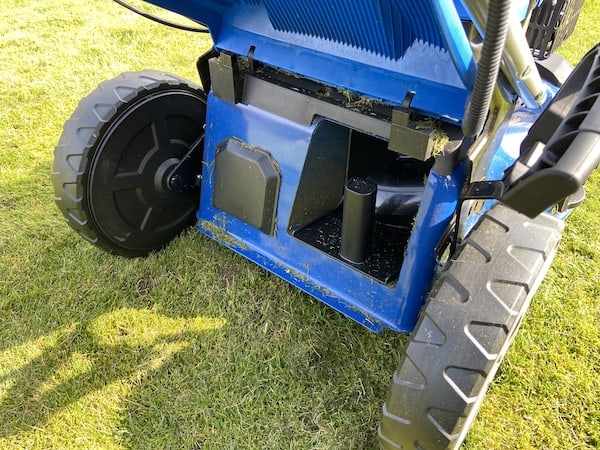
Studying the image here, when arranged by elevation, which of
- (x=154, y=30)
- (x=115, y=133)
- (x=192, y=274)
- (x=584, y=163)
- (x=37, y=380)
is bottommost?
(x=37, y=380)

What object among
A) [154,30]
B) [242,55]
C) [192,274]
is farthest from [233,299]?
[154,30]

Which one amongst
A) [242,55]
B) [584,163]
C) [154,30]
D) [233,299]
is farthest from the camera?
[154,30]

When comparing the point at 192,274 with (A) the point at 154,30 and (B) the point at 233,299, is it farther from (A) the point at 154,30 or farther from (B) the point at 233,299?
(A) the point at 154,30

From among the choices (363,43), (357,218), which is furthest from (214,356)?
(363,43)

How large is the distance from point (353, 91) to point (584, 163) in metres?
0.73

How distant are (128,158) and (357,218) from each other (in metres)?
0.74

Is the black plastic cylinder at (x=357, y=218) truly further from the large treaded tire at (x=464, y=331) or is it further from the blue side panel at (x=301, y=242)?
the large treaded tire at (x=464, y=331)

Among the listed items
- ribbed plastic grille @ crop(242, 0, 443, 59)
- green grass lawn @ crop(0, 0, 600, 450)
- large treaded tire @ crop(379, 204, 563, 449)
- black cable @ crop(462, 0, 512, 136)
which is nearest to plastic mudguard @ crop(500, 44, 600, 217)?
black cable @ crop(462, 0, 512, 136)

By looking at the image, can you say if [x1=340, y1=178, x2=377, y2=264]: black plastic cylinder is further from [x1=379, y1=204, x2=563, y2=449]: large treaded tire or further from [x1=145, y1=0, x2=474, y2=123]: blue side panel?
[x1=379, y1=204, x2=563, y2=449]: large treaded tire

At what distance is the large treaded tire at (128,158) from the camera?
1.60 metres

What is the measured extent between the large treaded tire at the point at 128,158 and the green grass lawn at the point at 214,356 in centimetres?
A: 16

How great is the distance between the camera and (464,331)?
1.06m

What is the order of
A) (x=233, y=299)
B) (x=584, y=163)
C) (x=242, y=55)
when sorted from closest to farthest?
(x=584, y=163), (x=242, y=55), (x=233, y=299)

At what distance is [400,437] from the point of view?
1.14 meters
